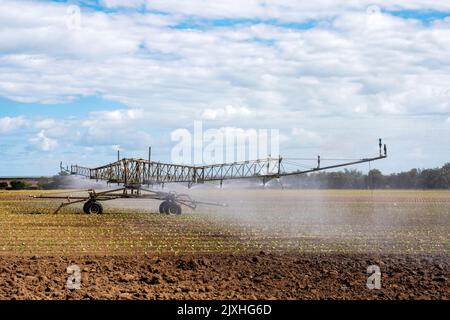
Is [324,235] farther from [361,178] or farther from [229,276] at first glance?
[361,178]

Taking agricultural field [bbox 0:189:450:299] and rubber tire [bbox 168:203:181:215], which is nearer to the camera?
agricultural field [bbox 0:189:450:299]

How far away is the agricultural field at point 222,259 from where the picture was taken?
54.8ft

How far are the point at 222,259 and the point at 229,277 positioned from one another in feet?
10.4

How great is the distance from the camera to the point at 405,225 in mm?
36594

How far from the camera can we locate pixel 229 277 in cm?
1838

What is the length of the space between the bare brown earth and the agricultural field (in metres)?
0.03

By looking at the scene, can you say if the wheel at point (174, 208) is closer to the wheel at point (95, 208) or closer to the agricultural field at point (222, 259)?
the wheel at point (95, 208)

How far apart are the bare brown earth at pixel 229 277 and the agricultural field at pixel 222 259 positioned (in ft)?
0.09

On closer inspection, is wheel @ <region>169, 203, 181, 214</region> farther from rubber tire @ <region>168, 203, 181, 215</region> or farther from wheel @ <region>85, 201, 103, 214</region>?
wheel @ <region>85, 201, 103, 214</region>

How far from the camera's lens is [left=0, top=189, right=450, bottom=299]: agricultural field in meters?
16.7

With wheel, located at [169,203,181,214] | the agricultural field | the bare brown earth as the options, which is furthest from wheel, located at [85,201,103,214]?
the bare brown earth

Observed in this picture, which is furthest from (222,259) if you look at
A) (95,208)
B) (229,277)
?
(95,208)

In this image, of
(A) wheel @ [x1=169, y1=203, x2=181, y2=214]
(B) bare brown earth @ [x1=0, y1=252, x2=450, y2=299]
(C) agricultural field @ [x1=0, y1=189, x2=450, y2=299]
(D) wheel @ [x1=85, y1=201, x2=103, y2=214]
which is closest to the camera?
(B) bare brown earth @ [x1=0, y1=252, x2=450, y2=299]

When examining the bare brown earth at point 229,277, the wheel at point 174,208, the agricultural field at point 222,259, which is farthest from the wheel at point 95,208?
the bare brown earth at point 229,277
